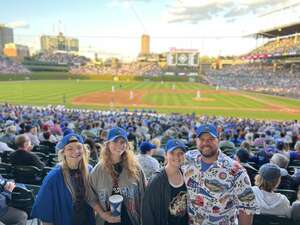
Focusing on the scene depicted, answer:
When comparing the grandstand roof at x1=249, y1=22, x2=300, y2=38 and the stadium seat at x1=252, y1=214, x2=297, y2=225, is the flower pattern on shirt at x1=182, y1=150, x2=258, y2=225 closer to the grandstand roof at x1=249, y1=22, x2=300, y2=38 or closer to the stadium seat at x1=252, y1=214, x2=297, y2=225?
the stadium seat at x1=252, y1=214, x2=297, y2=225

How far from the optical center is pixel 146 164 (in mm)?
6027

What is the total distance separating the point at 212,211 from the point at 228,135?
10.7m

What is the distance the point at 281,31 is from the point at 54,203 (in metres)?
86.3

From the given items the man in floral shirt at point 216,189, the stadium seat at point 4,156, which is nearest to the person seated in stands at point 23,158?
the stadium seat at point 4,156

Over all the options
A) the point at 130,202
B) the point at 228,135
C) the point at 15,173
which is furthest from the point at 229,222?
the point at 228,135

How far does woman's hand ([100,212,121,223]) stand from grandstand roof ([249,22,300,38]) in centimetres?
7439

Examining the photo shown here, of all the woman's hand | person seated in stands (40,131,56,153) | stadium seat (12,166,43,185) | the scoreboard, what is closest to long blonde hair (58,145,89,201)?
the woman's hand

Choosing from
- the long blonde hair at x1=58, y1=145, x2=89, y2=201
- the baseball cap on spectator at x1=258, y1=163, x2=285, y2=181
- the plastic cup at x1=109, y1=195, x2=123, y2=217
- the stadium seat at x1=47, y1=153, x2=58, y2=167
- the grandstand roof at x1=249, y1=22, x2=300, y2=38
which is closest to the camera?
the plastic cup at x1=109, y1=195, x2=123, y2=217

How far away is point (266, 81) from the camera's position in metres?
68.2

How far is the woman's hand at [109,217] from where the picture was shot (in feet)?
11.4

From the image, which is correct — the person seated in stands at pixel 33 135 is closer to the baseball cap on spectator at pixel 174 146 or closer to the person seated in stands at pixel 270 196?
the baseball cap on spectator at pixel 174 146

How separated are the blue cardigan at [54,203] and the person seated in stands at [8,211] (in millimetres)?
894

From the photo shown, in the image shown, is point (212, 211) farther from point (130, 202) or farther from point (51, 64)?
point (51, 64)

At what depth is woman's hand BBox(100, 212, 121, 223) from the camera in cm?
349
